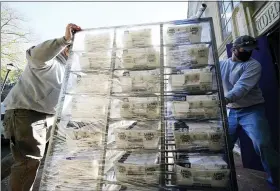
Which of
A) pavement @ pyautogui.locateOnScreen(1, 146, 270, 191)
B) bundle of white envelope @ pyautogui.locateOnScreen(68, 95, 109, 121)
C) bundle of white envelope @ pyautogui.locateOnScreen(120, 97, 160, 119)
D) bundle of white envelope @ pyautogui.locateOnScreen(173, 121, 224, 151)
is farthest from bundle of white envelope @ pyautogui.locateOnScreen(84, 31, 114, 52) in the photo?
pavement @ pyautogui.locateOnScreen(1, 146, 270, 191)

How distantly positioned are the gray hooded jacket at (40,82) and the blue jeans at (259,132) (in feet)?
6.91

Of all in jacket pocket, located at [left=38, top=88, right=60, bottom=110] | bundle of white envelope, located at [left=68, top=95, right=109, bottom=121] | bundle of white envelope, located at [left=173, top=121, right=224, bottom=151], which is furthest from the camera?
jacket pocket, located at [left=38, top=88, right=60, bottom=110]

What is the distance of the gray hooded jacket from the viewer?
2248 millimetres

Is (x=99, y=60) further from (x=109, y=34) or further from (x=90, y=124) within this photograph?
(x=90, y=124)

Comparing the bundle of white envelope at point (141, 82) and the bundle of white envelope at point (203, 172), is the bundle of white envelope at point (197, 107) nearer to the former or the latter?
the bundle of white envelope at point (141, 82)

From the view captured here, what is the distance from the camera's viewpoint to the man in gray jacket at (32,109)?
2.22 meters

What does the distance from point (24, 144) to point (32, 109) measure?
0.39 meters

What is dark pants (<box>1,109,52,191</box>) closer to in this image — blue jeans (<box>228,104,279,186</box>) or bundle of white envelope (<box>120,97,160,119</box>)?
bundle of white envelope (<box>120,97,160,119</box>)

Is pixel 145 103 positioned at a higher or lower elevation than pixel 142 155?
higher

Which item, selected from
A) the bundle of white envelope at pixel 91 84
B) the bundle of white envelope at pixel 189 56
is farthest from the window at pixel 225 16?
the bundle of white envelope at pixel 91 84

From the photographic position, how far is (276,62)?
134 inches

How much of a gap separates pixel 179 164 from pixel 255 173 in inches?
83.5

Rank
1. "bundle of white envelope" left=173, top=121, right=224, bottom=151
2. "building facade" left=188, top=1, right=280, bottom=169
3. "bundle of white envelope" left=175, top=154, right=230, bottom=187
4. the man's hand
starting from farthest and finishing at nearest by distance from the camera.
Result: "building facade" left=188, top=1, right=280, bottom=169
the man's hand
"bundle of white envelope" left=173, top=121, right=224, bottom=151
"bundle of white envelope" left=175, top=154, right=230, bottom=187

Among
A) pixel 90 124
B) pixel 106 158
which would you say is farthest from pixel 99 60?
pixel 106 158
